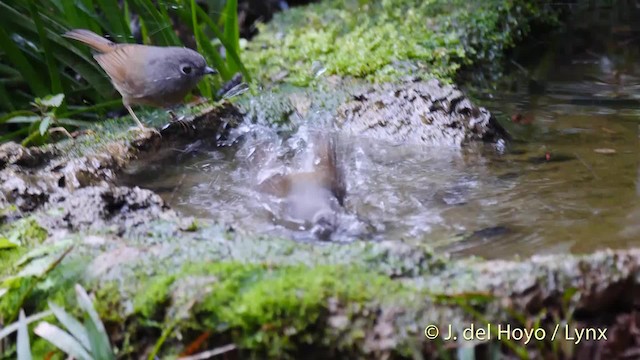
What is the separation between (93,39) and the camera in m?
4.30

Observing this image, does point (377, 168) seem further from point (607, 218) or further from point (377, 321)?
point (377, 321)

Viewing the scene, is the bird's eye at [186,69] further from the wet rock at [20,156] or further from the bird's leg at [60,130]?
the wet rock at [20,156]

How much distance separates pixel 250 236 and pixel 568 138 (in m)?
2.16

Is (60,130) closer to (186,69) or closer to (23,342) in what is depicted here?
(186,69)

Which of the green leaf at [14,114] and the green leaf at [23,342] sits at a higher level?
the green leaf at [23,342]

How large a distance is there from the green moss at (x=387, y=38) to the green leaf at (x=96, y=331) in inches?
107

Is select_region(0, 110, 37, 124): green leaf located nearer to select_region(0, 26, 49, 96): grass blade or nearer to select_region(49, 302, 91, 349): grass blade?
select_region(0, 26, 49, 96): grass blade

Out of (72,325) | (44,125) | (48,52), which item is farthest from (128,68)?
(72,325)

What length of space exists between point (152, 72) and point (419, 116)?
1.54 metres

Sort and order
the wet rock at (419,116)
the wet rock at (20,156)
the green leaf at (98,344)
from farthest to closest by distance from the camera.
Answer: the wet rock at (419,116) → the wet rock at (20,156) → the green leaf at (98,344)

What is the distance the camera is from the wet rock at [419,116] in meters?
3.85

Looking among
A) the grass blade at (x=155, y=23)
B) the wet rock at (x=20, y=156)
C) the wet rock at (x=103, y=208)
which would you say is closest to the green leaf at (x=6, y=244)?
the wet rock at (x=103, y=208)

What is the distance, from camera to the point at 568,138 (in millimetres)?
3850

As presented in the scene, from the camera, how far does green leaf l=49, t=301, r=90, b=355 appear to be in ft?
6.97
